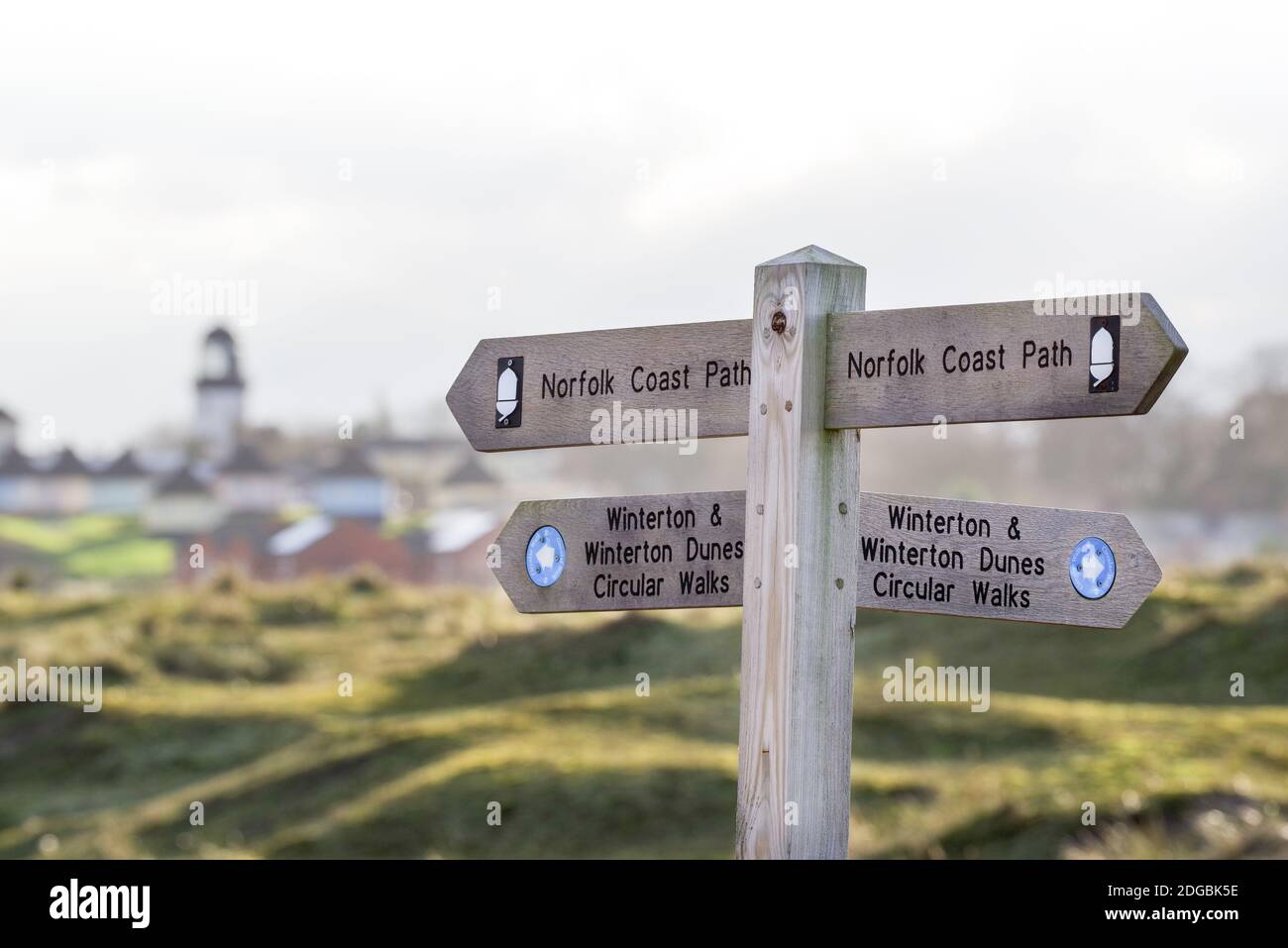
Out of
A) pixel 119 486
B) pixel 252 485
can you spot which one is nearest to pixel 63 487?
pixel 119 486

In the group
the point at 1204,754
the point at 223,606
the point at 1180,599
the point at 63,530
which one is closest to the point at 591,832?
the point at 1204,754

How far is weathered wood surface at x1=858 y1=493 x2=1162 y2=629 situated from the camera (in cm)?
412

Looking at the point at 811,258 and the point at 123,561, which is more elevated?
the point at 123,561

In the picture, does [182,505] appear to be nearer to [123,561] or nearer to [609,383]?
[123,561]

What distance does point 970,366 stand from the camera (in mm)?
3977

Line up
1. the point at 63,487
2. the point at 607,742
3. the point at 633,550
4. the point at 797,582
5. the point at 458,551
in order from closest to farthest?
the point at 797,582
the point at 633,550
the point at 607,742
the point at 458,551
the point at 63,487

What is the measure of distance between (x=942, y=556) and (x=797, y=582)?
49 cm

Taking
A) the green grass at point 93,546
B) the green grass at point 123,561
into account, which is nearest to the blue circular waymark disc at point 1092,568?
the green grass at point 93,546

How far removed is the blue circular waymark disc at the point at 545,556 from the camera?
14.7 feet

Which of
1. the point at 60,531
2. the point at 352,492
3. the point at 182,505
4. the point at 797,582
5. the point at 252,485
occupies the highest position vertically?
the point at 252,485

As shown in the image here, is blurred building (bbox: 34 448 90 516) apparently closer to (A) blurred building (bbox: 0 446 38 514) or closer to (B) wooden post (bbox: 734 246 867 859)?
(A) blurred building (bbox: 0 446 38 514)

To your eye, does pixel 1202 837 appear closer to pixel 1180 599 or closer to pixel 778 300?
pixel 778 300

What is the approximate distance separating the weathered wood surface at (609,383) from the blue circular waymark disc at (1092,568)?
34.3 inches

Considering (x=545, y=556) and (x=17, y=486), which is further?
(x=17, y=486)
